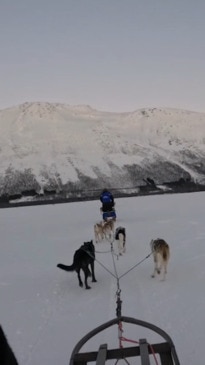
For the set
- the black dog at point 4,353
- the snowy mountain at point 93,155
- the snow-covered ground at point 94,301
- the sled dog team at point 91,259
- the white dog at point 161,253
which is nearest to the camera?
the black dog at point 4,353

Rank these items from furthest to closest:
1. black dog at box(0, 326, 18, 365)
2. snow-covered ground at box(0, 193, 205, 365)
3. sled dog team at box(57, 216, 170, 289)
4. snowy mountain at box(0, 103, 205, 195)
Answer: snowy mountain at box(0, 103, 205, 195) < sled dog team at box(57, 216, 170, 289) < snow-covered ground at box(0, 193, 205, 365) < black dog at box(0, 326, 18, 365)

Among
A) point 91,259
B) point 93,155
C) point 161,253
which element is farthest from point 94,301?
point 93,155

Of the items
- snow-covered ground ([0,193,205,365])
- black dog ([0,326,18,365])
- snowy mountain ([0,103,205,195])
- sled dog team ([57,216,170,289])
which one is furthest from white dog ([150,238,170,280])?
snowy mountain ([0,103,205,195])

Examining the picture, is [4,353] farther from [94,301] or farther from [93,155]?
[93,155]

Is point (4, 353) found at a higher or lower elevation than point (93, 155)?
lower

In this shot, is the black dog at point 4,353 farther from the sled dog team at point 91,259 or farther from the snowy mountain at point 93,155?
the snowy mountain at point 93,155

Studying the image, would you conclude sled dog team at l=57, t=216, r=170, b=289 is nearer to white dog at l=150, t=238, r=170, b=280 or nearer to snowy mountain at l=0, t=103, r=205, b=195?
white dog at l=150, t=238, r=170, b=280

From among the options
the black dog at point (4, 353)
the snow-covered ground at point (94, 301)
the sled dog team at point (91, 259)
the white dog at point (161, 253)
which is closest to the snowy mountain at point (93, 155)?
the snow-covered ground at point (94, 301)

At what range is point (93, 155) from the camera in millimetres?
151625

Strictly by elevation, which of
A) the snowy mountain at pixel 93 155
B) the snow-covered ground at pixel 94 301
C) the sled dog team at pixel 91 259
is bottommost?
the snow-covered ground at pixel 94 301

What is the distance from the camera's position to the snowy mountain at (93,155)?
427 feet

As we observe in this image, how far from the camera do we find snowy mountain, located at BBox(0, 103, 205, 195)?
427 feet

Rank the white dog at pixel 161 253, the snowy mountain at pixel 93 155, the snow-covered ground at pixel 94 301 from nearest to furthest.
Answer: the snow-covered ground at pixel 94 301 < the white dog at pixel 161 253 < the snowy mountain at pixel 93 155

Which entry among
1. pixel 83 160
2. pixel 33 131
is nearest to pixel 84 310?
pixel 83 160
